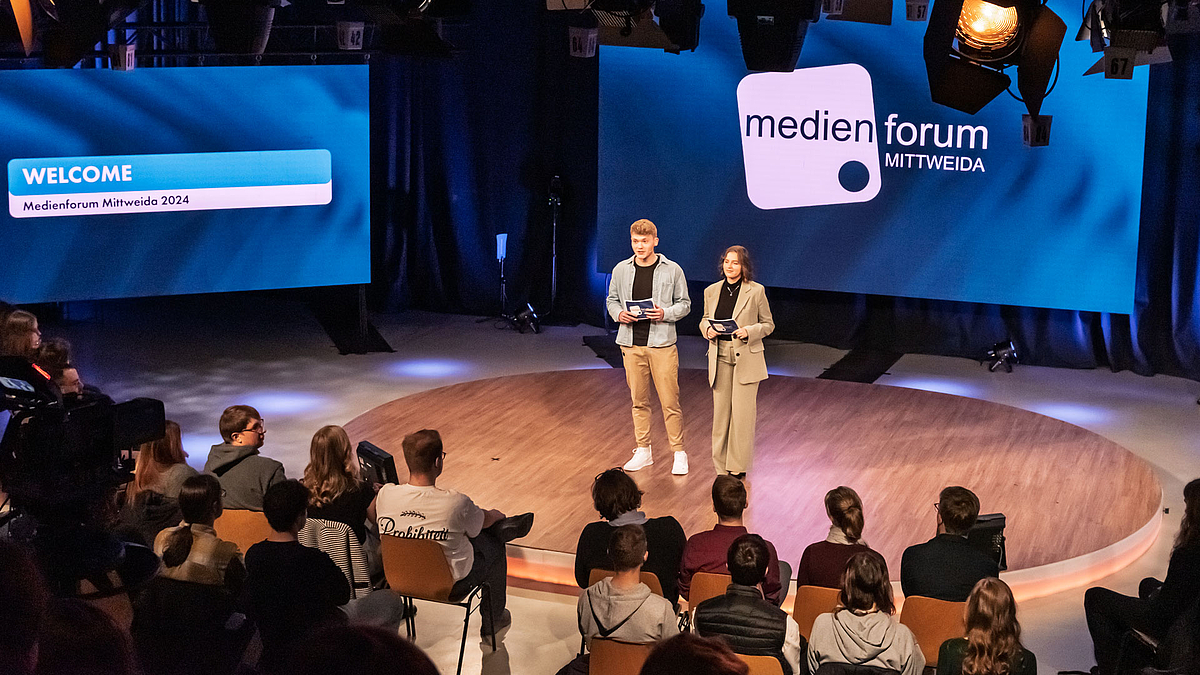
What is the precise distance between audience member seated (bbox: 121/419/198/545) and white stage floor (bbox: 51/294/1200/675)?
1.63 meters

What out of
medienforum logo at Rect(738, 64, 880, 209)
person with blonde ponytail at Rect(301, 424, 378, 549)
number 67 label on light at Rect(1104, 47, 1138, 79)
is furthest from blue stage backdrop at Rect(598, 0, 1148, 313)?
person with blonde ponytail at Rect(301, 424, 378, 549)

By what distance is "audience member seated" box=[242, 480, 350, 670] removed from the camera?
3.96m

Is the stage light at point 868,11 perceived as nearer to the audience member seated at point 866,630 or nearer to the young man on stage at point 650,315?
the young man on stage at point 650,315

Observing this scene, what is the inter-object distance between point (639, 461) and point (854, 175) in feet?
14.6

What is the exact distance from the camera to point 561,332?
12023 millimetres

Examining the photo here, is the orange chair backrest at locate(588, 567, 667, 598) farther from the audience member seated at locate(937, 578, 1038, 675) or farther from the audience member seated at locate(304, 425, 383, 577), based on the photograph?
the audience member seated at locate(937, 578, 1038, 675)

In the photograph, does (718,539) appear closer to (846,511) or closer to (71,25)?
(846,511)

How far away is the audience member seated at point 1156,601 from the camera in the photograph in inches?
169

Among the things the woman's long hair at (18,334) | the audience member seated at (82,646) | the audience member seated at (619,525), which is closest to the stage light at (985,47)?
the audience member seated at (619,525)

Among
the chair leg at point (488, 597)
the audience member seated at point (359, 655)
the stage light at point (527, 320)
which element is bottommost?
the stage light at point (527, 320)

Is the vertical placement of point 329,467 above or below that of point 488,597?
above

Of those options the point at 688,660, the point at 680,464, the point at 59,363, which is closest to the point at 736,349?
the point at 680,464

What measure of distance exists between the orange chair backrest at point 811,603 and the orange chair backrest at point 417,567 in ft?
4.30

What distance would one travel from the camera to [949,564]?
447 centimetres
